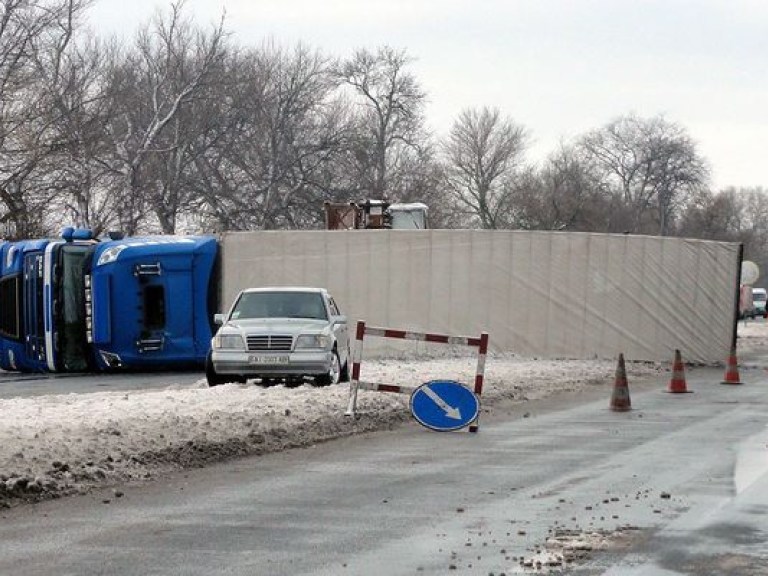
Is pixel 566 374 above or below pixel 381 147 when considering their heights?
below

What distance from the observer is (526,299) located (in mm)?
30812

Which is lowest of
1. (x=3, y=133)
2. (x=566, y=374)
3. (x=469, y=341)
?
(x=566, y=374)

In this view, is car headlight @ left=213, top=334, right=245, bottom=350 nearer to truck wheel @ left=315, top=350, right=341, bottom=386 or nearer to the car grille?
the car grille

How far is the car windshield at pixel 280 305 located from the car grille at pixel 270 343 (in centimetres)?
109

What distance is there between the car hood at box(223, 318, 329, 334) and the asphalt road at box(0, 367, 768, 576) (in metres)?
5.76

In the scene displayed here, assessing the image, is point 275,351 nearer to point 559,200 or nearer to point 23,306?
point 23,306

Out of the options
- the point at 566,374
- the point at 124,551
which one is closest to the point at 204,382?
the point at 566,374

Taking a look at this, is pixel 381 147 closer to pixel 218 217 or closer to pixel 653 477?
pixel 218 217

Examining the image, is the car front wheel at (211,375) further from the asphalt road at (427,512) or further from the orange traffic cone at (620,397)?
the asphalt road at (427,512)

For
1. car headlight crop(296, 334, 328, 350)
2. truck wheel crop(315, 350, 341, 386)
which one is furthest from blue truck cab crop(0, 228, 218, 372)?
Answer: car headlight crop(296, 334, 328, 350)

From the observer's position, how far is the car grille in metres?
21.0

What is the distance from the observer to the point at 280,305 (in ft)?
73.4

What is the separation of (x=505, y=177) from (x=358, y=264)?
5757 centimetres

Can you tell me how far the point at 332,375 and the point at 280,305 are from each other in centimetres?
165
